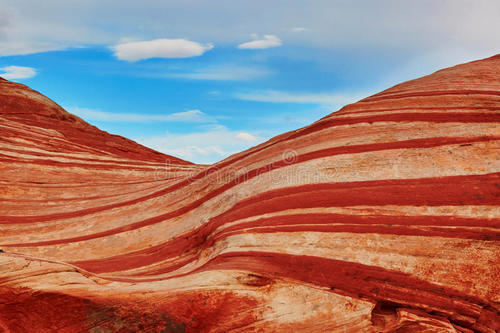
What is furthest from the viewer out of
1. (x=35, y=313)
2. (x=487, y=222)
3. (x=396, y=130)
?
(x=396, y=130)

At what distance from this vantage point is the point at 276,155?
7.93 metres

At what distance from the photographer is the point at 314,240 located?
572 cm

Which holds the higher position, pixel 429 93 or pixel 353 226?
pixel 429 93

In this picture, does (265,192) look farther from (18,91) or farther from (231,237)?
(18,91)

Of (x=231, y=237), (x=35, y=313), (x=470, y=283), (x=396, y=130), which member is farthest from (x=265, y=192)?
(x=35, y=313)

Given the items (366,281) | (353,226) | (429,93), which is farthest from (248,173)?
(429,93)

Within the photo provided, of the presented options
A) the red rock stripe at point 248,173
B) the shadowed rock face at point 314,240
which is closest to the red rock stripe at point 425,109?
the shadowed rock face at point 314,240

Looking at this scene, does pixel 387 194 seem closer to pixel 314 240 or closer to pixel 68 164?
pixel 314 240

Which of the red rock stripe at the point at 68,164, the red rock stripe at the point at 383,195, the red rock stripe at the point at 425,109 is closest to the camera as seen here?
the red rock stripe at the point at 383,195

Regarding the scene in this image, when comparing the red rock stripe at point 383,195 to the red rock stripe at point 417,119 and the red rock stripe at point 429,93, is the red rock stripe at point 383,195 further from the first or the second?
the red rock stripe at point 429,93

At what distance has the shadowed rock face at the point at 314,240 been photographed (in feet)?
16.5

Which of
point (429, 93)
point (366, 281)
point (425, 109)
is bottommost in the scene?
point (366, 281)

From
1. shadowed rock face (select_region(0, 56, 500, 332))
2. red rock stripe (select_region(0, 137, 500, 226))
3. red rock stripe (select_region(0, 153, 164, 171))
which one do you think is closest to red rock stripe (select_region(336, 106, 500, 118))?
shadowed rock face (select_region(0, 56, 500, 332))

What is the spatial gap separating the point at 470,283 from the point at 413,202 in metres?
1.28
